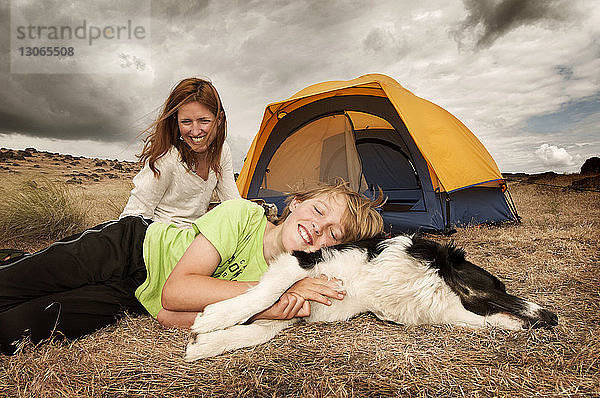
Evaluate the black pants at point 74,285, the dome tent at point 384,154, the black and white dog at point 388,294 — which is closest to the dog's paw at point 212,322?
the black and white dog at point 388,294

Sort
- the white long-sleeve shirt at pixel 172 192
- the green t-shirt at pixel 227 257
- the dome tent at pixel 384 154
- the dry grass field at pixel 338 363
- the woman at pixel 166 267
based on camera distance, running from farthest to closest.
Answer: the dome tent at pixel 384 154
the white long-sleeve shirt at pixel 172 192
the green t-shirt at pixel 227 257
the woman at pixel 166 267
the dry grass field at pixel 338 363

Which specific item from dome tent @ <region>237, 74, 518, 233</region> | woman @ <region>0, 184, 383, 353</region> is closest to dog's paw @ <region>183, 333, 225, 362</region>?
woman @ <region>0, 184, 383, 353</region>

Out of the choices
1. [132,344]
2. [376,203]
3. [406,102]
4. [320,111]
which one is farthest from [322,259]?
[320,111]

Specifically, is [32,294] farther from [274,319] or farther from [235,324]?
[274,319]

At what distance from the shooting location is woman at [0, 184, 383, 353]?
1666mm

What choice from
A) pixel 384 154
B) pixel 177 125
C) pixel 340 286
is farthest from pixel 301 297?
pixel 384 154

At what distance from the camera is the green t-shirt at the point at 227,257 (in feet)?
6.27

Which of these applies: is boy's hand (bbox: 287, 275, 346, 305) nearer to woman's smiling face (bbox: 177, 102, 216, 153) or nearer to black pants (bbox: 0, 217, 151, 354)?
black pants (bbox: 0, 217, 151, 354)

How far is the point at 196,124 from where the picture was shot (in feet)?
9.79

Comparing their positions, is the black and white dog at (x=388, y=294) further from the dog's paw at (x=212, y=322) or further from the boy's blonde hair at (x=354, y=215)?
the boy's blonde hair at (x=354, y=215)

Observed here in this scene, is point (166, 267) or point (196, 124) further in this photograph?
point (196, 124)

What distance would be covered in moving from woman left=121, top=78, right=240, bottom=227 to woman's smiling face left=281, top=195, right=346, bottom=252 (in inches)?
56.9

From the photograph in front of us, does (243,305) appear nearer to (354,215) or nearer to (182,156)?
(354,215)

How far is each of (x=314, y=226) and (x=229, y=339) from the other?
731 millimetres
